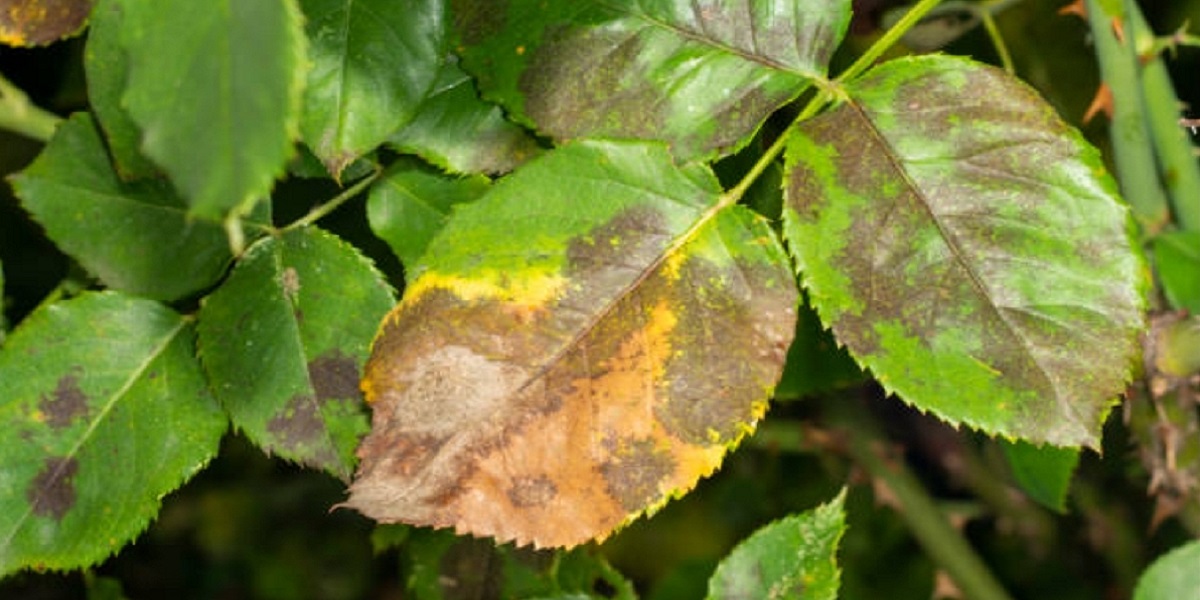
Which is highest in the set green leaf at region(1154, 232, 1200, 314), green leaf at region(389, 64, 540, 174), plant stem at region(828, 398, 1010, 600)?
green leaf at region(389, 64, 540, 174)

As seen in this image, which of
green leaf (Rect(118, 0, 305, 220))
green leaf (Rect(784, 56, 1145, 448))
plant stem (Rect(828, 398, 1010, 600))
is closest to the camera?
green leaf (Rect(118, 0, 305, 220))

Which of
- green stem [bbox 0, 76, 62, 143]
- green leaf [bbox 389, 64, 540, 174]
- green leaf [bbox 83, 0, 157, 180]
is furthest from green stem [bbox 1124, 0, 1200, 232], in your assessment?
green stem [bbox 0, 76, 62, 143]

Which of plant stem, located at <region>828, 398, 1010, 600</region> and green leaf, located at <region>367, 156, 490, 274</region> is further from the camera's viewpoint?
plant stem, located at <region>828, 398, 1010, 600</region>

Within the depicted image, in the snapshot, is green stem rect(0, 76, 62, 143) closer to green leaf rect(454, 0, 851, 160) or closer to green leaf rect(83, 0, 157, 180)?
green leaf rect(83, 0, 157, 180)

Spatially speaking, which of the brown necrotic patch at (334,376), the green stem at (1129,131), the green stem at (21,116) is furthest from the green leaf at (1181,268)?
the green stem at (21,116)

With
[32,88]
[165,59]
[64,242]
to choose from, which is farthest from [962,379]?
[32,88]

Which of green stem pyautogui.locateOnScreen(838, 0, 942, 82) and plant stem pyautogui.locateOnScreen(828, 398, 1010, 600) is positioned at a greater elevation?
green stem pyautogui.locateOnScreen(838, 0, 942, 82)

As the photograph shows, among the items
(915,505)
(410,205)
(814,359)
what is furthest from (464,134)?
(915,505)
